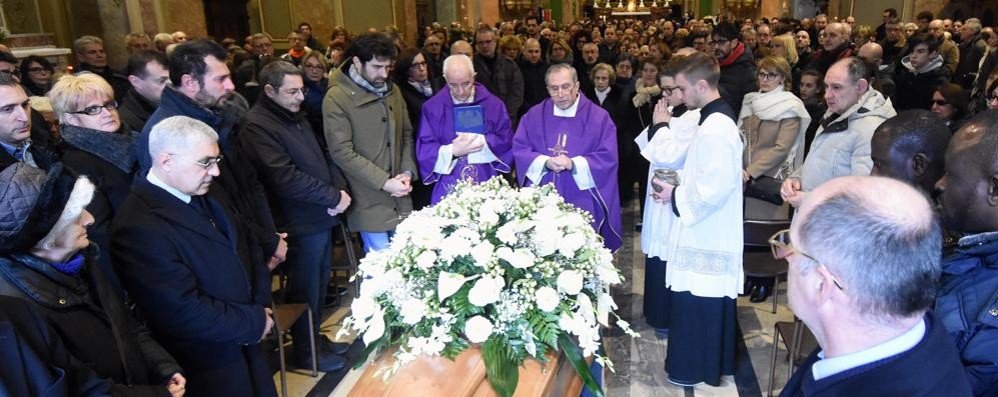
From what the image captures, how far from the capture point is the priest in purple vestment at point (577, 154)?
392cm

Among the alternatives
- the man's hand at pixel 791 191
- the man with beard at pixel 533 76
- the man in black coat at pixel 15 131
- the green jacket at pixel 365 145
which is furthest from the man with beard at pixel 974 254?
the man with beard at pixel 533 76

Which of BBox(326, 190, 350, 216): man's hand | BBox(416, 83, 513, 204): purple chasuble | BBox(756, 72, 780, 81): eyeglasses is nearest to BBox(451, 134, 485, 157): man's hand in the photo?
BBox(416, 83, 513, 204): purple chasuble

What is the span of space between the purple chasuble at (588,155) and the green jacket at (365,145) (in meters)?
0.81

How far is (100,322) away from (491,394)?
3.88ft

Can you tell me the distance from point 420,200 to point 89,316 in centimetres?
324

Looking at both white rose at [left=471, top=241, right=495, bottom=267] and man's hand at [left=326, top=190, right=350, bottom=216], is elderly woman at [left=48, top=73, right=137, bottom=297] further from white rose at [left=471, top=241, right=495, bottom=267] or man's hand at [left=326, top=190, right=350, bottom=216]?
white rose at [left=471, top=241, right=495, bottom=267]

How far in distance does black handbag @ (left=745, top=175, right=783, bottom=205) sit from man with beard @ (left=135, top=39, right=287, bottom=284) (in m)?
2.87

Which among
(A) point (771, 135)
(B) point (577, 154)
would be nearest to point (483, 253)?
(B) point (577, 154)

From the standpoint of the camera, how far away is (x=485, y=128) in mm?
4262

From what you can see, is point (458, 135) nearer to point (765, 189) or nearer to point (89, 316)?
point (765, 189)

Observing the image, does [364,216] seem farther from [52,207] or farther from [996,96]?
[996,96]

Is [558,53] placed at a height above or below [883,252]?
above

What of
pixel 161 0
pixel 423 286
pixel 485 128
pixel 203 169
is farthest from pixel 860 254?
pixel 161 0

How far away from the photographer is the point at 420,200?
16.5 feet
